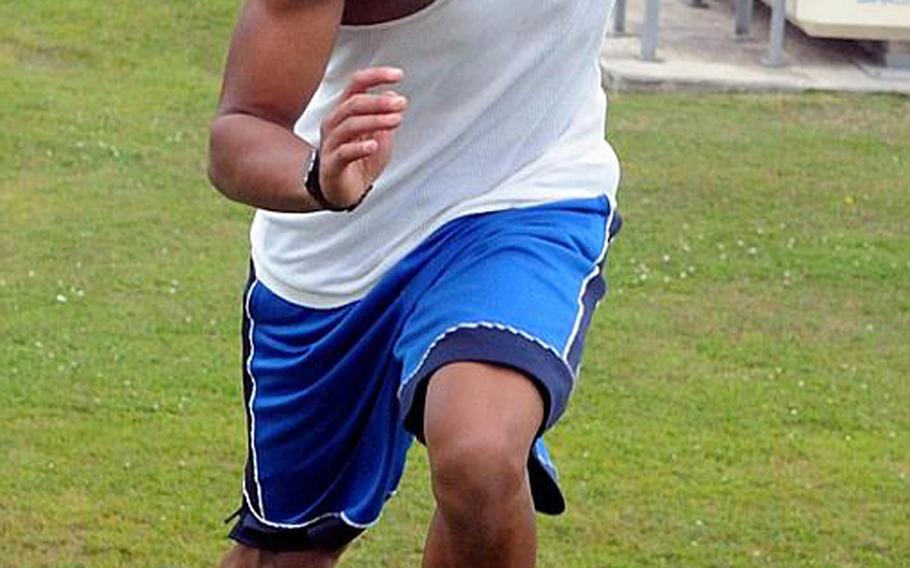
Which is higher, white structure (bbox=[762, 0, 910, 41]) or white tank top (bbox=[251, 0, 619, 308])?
white tank top (bbox=[251, 0, 619, 308])

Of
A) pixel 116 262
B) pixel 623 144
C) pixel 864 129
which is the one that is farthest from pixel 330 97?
pixel 864 129

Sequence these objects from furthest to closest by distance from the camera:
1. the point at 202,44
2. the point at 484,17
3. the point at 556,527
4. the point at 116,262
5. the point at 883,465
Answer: the point at 202,44
the point at 116,262
the point at 883,465
the point at 556,527
the point at 484,17

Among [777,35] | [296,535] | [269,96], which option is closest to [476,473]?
[269,96]

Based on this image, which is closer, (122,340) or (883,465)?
(883,465)

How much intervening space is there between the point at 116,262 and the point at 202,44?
4.66 metres

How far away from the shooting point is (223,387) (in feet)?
20.4

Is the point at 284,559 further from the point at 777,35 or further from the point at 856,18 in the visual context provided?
the point at 777,35

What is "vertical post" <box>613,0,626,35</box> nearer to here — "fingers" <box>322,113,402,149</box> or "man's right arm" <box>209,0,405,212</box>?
"man's right arm" <box>209,0,405,212</box>

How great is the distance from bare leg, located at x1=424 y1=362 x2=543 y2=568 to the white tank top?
0.42 m

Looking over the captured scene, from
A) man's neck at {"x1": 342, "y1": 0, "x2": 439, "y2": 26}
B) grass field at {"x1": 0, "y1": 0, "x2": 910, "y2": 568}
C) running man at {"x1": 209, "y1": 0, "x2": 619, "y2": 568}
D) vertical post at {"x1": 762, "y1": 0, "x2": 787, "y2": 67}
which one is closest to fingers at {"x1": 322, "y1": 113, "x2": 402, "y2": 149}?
running man at {"x1": 209, "y1": 0, "x2": 619, "y2": 568}

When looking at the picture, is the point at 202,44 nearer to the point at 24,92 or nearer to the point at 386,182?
the point at 24,92

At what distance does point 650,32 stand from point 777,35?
2.34 feet

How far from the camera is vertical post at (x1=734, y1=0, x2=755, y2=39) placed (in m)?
12.4

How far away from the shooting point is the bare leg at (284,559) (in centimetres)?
416
